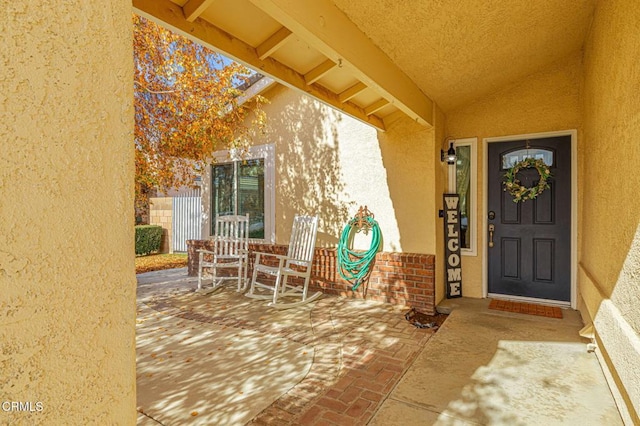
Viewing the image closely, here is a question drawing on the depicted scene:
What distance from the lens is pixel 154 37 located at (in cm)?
445

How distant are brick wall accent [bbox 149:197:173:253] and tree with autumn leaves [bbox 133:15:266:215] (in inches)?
187

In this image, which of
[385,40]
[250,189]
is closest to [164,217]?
[250,189]

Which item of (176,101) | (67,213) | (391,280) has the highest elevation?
(176,101)

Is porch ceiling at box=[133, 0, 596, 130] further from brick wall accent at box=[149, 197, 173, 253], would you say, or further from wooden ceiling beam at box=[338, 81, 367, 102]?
brick wall accent at box=[149, 197, 173, 253]

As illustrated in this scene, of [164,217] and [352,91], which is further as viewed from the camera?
[164,217]

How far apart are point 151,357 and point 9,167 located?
9.18ft

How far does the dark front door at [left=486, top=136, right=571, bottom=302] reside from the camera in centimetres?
399

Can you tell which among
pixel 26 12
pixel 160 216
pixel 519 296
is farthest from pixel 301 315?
pixel 160 216

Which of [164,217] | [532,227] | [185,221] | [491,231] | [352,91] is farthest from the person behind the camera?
[164,217]

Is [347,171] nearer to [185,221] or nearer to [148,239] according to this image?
[185,221]

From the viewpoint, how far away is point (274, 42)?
2.45 metres

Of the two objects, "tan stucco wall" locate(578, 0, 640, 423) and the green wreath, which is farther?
the green wreath

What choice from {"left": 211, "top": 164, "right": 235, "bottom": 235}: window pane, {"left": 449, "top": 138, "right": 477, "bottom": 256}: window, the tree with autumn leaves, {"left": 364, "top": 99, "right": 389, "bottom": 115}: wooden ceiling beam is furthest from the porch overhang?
{"left": 211, "top": 164, "right": 235, "bottom": 235}: window pane

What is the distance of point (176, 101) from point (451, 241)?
4.44m
